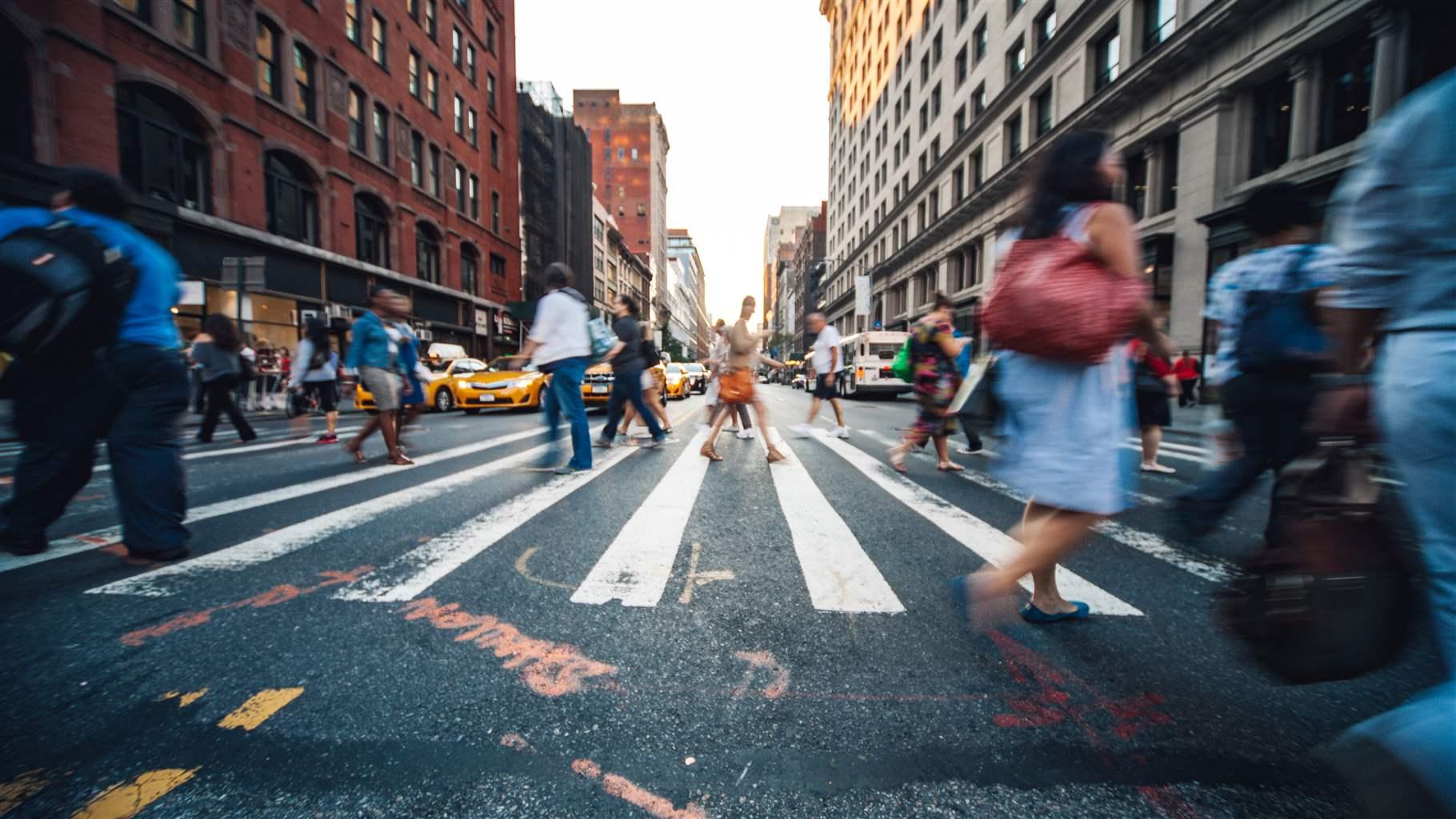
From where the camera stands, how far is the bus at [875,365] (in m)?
20.4

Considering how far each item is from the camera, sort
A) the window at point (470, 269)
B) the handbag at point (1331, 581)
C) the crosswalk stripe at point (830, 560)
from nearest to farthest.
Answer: the handbag at point (1331, 581) → the crosswalk stripe at point (830, 560) → the window at point (470, 269)

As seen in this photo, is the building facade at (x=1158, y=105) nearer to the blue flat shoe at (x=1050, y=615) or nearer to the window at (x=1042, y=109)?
the window at (x=1042, y=109)

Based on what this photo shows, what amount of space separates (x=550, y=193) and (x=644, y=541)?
149 feet

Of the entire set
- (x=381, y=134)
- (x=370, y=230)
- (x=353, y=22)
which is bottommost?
(x=370, y=230)

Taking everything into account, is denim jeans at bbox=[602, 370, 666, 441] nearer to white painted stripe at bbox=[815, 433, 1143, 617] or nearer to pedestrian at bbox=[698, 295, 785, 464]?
pedestrian at bbox=[698, 295, 785, 464]

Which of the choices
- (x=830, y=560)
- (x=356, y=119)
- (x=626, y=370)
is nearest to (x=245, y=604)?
(x=830, y=560)

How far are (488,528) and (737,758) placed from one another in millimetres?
2675

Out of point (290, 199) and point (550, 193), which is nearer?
point (290, 199)

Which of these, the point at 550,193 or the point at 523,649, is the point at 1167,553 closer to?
the point at 523,649

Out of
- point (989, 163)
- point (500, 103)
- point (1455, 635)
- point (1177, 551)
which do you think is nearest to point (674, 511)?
point (1177, 551)

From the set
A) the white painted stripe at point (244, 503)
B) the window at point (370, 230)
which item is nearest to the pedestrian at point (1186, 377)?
the white painted stripe at point (244, 503)

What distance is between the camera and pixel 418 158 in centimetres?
2691

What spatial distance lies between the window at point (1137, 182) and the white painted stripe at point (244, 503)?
19.9m

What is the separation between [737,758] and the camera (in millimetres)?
1589
